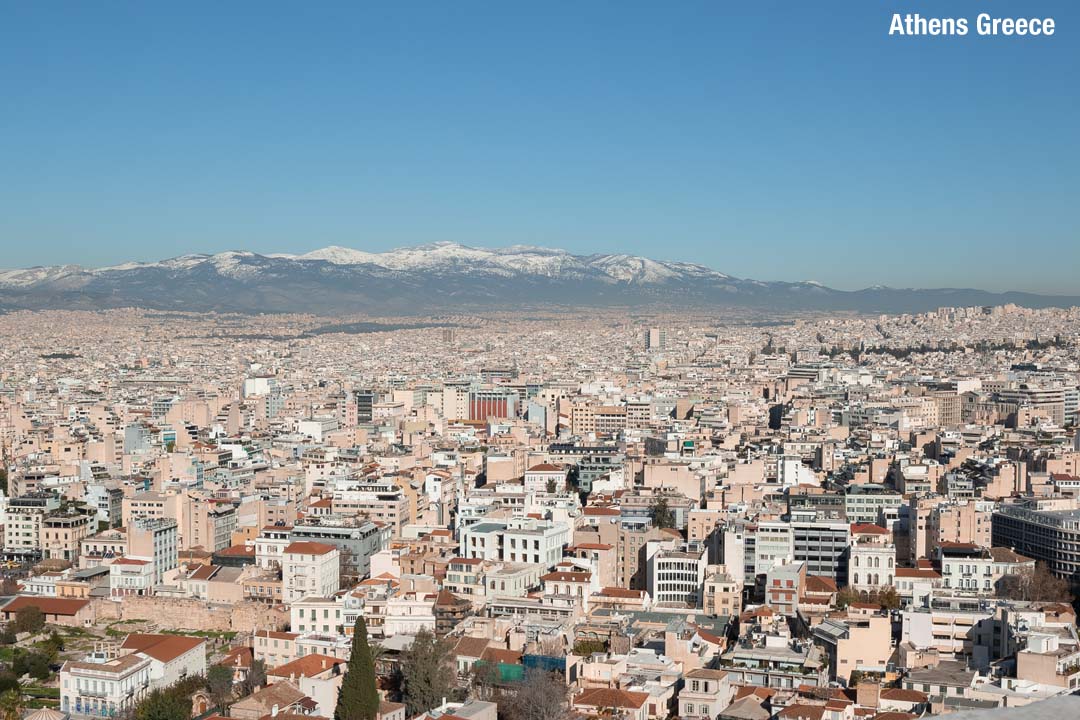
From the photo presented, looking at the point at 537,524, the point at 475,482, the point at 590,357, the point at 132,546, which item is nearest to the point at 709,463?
the point at 475,482

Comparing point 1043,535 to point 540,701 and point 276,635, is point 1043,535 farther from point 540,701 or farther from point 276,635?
point 276,635

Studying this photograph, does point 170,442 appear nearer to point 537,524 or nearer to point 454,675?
point 537,524

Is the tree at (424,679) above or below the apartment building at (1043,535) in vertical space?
below

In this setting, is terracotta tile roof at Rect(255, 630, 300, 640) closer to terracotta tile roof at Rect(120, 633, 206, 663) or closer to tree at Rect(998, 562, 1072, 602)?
Result: terracotta tile roof at Rect(120, 633, 206, 663)

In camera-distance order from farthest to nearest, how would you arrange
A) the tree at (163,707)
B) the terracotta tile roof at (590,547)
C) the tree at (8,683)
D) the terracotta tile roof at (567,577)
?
1. the terracotta tile roof at (590,547)
2. the terracotta tile roof at (567,577)
3. the tree at (8,683)
4. the tree at (163,707)

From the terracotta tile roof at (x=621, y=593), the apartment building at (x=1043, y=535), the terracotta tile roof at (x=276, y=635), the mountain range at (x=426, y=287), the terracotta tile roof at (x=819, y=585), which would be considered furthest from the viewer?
the mountain range at (x=426, y=287)

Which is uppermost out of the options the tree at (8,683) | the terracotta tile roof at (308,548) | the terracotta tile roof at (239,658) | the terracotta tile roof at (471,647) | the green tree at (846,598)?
the terracotta tile roof at (308,548)

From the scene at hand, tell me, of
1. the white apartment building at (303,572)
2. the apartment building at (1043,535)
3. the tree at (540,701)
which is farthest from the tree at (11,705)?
the apartment building at (1043,535)

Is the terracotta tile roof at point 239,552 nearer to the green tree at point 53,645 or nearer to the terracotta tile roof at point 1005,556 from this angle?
the green tree at point 53,645
